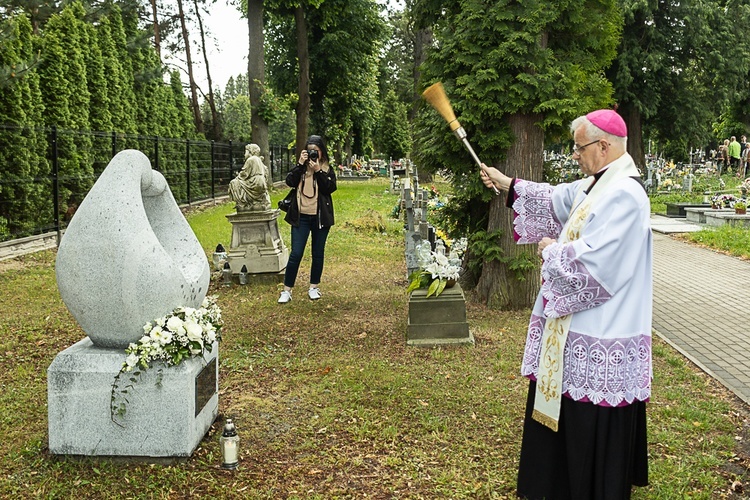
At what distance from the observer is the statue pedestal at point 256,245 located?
9.79 m

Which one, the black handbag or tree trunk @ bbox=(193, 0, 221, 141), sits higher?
tree trunk @ bbox=(193, 0, 221, 141)

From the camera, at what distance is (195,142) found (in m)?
21.8

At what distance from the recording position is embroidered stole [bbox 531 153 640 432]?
3514 millimetres

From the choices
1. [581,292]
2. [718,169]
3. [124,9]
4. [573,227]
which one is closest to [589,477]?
[581,292]

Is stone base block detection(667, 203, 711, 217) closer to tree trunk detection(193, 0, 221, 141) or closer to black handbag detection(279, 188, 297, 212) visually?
black handbag detection(279, 188, 297, 212)

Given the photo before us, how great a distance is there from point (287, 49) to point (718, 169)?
22.4 metres

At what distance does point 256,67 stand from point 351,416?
20.5 m

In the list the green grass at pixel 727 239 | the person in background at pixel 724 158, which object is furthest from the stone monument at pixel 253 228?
the person in background at pixel 724 158

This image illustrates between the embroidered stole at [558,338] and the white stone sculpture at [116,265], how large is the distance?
221 centimetres

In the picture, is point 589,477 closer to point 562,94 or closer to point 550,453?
point 550,453

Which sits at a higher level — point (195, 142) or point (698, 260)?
point (195, 142)

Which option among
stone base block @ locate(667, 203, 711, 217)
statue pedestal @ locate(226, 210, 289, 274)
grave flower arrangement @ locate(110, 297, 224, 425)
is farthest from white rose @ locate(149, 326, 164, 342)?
stone base block @ locate(667, 203, 711, 217)

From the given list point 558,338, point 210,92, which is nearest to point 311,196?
point 558,338

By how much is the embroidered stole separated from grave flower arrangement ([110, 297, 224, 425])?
1.99m
